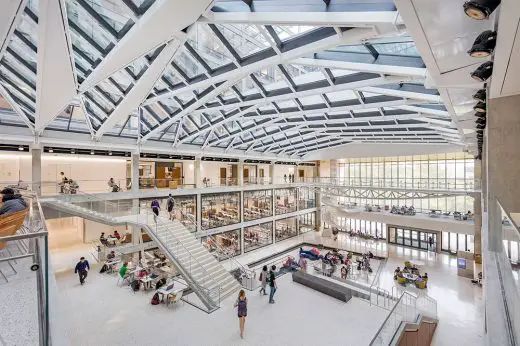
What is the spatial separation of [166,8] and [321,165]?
113 ft

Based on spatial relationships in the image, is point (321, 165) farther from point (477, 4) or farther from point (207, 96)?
point (477, 4)

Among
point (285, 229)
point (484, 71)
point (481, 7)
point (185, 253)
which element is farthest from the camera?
point (285, 229)

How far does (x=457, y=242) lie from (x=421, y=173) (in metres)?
7.78

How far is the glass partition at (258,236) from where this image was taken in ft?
84.2

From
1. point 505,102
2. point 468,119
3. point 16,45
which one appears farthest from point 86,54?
point 468,119

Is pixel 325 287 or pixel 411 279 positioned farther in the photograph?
pixel 411 279

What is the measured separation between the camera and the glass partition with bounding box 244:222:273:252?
25.7 meters

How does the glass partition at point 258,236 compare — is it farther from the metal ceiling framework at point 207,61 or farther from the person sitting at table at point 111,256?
the metal ceiling framework at point 207,61

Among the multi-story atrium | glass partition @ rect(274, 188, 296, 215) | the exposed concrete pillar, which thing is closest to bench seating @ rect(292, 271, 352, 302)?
the multi-story atrium

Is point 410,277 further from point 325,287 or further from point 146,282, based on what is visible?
point 146,282

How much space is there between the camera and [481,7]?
5.95 ft

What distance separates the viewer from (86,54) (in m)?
7.41

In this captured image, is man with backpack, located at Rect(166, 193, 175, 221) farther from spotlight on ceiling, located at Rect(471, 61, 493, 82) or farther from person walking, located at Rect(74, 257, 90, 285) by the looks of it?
spotlight on ceiling, located at Rect(471, 61, 493, 82)

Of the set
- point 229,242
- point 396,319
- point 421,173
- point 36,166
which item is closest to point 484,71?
point 396,319
